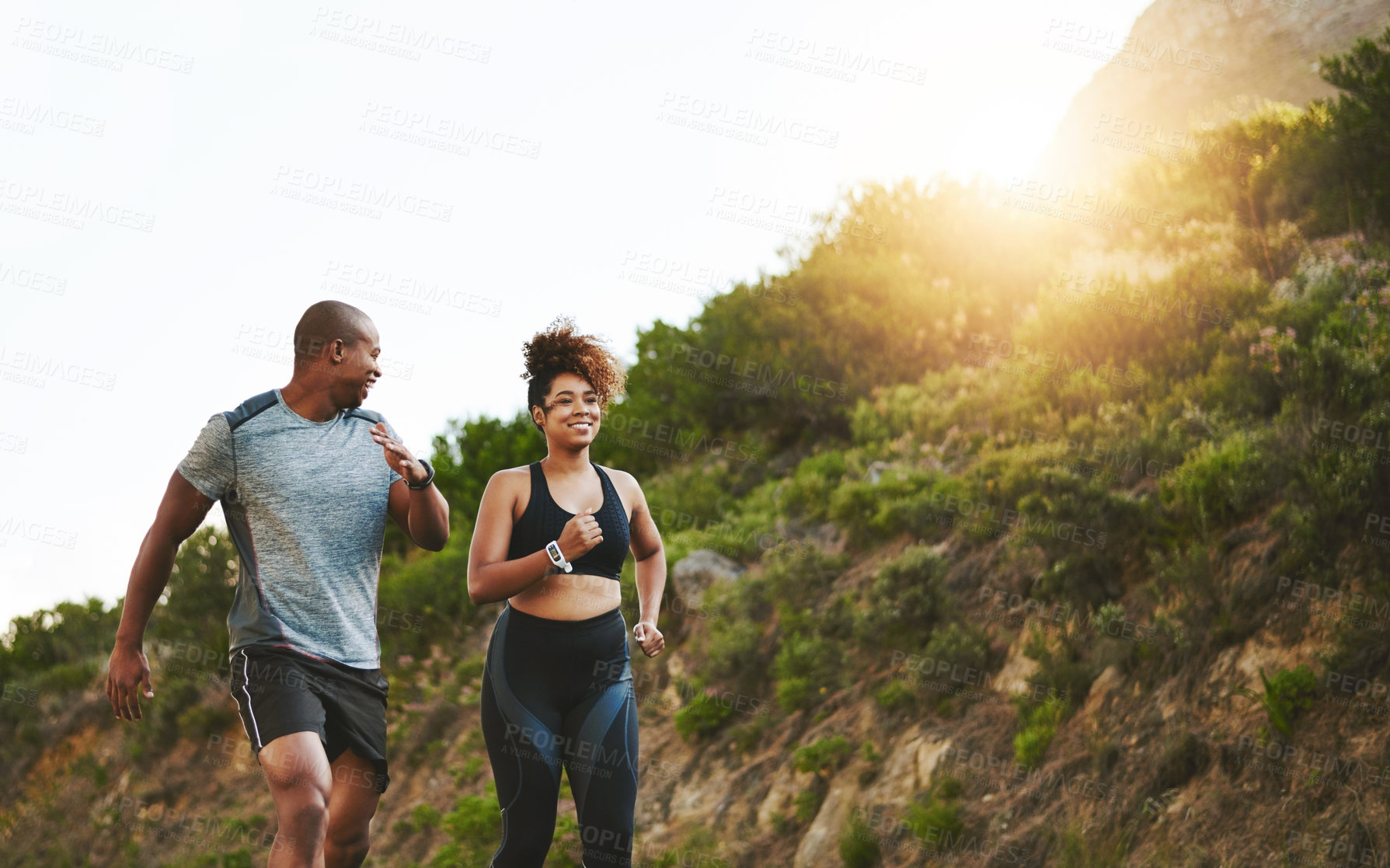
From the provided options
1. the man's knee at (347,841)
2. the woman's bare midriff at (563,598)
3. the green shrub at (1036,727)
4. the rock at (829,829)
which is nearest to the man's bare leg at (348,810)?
the man's knee at (347,841)

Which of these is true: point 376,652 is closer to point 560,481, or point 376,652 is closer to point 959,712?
point 560,481

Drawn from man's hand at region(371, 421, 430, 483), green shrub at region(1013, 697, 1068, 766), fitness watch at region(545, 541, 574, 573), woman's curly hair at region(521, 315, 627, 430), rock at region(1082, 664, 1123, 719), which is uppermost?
woman's curly hair at region(521, 315, 627, 430)

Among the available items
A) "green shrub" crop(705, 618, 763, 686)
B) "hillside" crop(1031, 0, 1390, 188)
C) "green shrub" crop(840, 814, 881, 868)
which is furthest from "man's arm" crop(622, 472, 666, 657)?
"hillside" crop(1031, 0, 1390, 188)

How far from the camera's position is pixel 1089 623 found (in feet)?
20.9

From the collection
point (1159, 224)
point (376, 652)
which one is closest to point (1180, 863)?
point (376, 652)

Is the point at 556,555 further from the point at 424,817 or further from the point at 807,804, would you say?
the point at 424,817

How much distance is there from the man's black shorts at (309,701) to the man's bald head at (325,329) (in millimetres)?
1050

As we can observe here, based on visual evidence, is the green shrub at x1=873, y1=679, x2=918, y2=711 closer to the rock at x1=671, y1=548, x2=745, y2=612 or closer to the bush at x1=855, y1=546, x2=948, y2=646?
the bush at x1=855, y1=546, x2=948, y2=646

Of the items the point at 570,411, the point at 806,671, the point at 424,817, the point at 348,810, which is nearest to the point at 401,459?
the point at 570,411

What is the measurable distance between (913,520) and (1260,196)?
7.84 metres

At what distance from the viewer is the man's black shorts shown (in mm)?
3084

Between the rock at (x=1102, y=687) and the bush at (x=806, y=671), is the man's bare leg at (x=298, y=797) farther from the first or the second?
the bush at (x=806, y=671)

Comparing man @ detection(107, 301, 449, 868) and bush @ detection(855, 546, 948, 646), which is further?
bush @ detection(855, 546, 948, 646)

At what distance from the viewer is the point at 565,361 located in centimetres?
380
